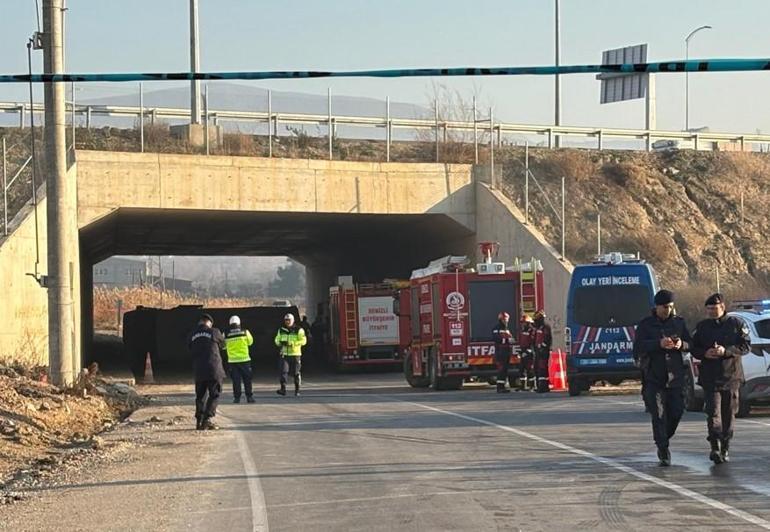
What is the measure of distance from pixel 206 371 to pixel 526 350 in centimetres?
1022

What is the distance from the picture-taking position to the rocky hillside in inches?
1612

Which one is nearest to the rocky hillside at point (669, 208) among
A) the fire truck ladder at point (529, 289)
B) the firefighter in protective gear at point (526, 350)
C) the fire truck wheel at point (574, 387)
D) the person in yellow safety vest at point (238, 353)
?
the fire truck ladder at point (529, 289)

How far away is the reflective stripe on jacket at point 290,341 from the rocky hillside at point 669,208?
1374 centimetres

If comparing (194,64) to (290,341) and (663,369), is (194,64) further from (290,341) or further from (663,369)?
(663,369)

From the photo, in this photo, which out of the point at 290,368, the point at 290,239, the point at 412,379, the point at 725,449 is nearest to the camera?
the point at 725,449

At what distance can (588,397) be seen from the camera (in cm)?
2511

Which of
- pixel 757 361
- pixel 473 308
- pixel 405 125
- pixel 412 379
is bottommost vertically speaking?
pixel 412 379

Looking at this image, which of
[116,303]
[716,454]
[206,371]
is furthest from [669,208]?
[116,303]

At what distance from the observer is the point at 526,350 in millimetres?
28078

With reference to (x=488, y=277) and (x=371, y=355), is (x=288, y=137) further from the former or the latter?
(x=488, y=277)

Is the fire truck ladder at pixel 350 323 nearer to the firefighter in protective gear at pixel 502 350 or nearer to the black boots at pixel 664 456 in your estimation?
the firefighter in protective gear at pixel 502 350

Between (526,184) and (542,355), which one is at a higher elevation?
(526,184)

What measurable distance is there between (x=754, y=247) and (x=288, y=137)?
53.5 feet

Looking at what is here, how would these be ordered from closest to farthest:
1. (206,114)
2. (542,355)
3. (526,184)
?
1. (542,355)
2. (206,114)
3. (526,184)
